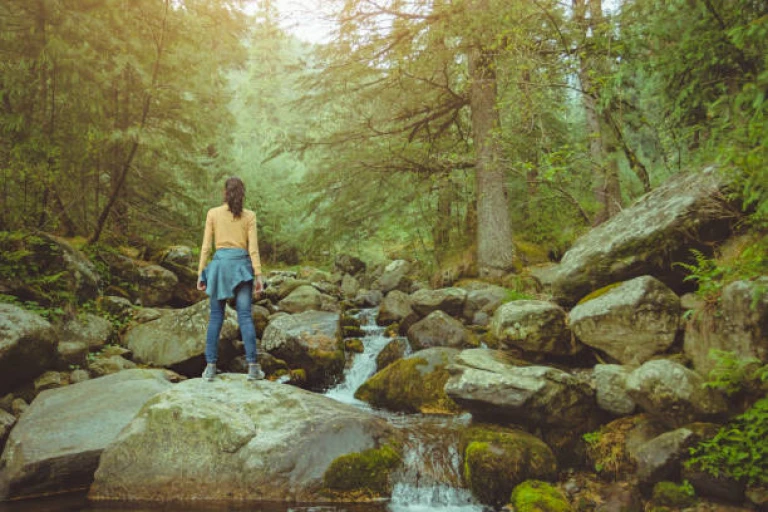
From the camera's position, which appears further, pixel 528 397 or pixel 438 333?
pixel 438 333

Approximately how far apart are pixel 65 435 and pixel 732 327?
6606 millimetres

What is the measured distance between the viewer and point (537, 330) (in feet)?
20.7

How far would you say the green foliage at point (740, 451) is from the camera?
3.78 meters

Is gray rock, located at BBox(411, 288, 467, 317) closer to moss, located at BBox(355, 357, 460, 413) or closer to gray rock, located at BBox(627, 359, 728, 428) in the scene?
moss, located at BBox(355, 357, 460, 413)

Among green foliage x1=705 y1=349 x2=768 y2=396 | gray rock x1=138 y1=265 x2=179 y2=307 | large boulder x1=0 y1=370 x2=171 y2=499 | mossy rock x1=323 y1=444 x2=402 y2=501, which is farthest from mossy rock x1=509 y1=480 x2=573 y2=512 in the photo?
gray rock x1=138 y1=265 x2=179 y2=307

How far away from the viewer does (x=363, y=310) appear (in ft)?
44.7

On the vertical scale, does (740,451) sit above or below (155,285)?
below

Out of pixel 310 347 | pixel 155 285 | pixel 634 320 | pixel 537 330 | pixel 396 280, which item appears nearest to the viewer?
pixel 634 320

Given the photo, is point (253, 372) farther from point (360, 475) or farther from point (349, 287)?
point (349, 287)

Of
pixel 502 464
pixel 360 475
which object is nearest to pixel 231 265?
pixel 360 475

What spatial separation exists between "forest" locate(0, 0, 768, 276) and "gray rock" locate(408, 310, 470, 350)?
10.2 ft

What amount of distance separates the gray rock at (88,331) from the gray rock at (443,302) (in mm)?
5865

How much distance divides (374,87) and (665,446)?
10.2m

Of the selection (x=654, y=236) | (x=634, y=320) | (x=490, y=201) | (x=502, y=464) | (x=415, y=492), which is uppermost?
(x=490, y=201)
